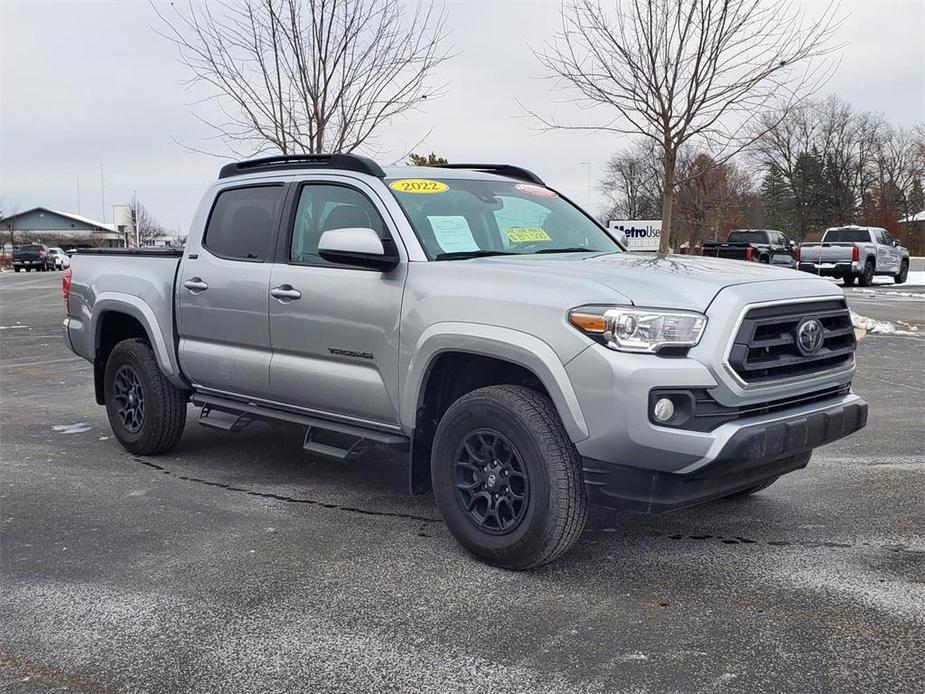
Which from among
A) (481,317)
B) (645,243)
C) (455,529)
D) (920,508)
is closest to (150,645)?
(455,529)

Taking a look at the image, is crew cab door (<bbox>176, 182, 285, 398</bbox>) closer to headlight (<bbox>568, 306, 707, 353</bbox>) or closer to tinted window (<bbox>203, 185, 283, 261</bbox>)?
tinted window (<bbox>203, 185, 283, 261</bbox>)

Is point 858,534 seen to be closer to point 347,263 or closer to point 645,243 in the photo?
point 347,263

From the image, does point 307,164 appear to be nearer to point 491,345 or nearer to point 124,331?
point 491,345

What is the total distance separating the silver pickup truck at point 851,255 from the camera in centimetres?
2714

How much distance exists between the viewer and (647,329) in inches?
143

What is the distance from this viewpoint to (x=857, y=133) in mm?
70875

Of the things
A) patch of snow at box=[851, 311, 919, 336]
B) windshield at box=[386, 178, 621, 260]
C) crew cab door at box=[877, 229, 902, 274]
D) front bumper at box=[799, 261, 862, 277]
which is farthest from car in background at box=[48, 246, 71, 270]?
windshield at box=[386, 178, 621, 260]

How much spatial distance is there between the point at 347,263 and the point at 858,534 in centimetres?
288

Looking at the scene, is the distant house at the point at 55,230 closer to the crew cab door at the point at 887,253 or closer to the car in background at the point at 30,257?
the car in background at the point at 30,257

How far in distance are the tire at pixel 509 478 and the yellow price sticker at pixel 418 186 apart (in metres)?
1.32

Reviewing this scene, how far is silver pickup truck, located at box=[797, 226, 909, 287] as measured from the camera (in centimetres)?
2714

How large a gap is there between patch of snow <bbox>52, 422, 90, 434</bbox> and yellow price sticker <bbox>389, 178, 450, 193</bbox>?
388cm

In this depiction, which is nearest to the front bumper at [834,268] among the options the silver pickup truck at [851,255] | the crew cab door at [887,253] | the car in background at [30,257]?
the silver pickup truck at [851,255]

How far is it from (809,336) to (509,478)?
1.45 metres
